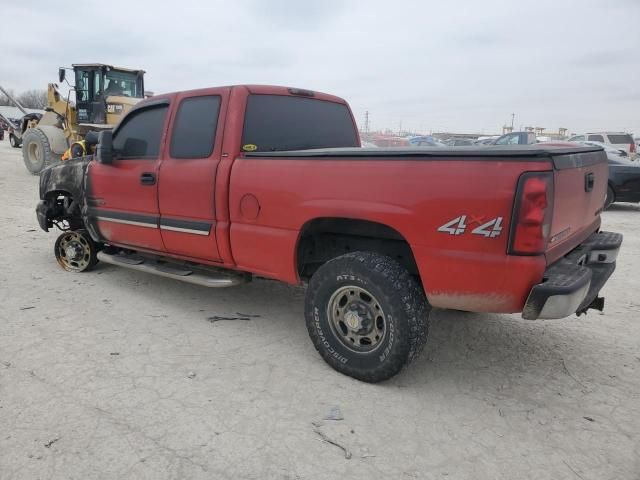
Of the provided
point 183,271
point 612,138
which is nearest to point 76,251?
point 183,271

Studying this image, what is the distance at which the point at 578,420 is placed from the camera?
8.90 feet

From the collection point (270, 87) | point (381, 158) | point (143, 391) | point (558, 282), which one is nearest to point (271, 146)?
point (270, 87)

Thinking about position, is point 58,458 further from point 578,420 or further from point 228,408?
point 578,420

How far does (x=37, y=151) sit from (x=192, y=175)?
1432 centimetres

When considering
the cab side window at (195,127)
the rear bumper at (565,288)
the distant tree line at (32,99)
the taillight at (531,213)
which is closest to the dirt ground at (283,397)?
the rear bumper at (565,288)

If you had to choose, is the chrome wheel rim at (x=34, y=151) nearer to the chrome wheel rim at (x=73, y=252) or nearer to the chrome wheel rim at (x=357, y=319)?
the chrome wheel rim at (x=73, y=252)

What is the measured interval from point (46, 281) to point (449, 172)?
4.40 metres

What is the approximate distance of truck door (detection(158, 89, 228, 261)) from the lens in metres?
3.72

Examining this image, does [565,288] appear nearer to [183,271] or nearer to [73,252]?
[183,271]

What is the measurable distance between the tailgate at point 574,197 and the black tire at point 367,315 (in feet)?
2.71

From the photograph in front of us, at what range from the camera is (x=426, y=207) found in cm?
264

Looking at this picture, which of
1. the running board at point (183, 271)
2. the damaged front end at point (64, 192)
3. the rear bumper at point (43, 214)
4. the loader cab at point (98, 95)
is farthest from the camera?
the loader cab at point (98, 95)

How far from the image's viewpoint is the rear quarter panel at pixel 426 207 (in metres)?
2.44

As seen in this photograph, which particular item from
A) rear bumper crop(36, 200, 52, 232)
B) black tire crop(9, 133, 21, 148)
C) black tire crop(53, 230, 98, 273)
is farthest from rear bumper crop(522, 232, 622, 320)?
black tire crop(9, 133, 21, 148)
